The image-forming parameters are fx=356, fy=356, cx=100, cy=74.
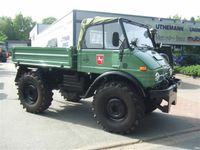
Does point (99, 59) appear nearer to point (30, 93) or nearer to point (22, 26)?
point (30, 93)

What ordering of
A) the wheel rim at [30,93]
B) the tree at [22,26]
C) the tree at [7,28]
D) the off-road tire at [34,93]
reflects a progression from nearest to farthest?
1. the off-road tire at [34,93]
2. the wheel rim at [30,93]
3. the tree at [7,28]
4. the tree at [22,26]

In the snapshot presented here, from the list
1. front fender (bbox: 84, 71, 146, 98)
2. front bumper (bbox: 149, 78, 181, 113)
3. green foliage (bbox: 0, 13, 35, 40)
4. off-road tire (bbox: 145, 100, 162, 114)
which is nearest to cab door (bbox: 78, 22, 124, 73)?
front fender (bbox: 84, 71, 146, 98)

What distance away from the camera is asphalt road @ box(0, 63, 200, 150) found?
6.52 meters

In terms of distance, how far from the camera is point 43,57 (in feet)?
28.7

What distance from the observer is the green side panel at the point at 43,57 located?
816 centimetres

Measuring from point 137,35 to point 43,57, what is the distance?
238 cm

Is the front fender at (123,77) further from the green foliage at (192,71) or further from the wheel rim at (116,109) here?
the green foliage at (192,71)

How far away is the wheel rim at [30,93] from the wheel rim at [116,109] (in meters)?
2.36

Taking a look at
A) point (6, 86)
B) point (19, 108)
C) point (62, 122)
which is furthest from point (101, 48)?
point (6, 86)

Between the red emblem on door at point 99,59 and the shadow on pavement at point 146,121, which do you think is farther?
the red emblem on door at point 99,59

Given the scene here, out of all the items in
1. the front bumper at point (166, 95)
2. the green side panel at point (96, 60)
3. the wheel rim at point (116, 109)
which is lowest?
the wheel rim at point (116, 109)

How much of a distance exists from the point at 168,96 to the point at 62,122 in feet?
8.30

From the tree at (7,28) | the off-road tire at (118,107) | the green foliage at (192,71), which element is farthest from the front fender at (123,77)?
the tree at (7,28)

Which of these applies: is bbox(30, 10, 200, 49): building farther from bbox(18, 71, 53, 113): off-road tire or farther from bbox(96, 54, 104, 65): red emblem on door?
bbox(96, 54, 104, 65): red emblem on door
